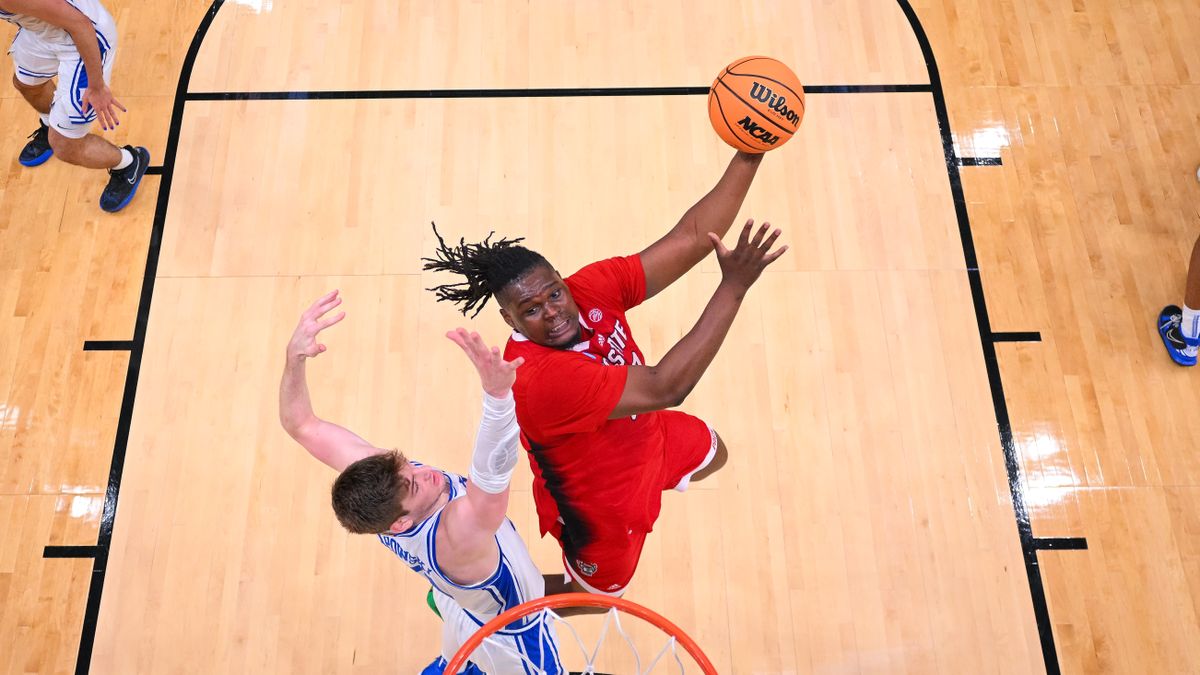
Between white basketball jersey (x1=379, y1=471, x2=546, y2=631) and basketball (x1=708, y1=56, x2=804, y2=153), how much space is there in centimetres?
158

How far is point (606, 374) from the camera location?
2.93 metres

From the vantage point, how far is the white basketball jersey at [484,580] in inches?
114

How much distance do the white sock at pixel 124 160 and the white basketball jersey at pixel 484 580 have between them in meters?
2.96

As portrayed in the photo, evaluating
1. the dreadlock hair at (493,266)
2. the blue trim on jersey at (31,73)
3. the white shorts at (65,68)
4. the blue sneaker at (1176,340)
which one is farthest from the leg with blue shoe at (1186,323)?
the blue trim on jersey at (31,73)

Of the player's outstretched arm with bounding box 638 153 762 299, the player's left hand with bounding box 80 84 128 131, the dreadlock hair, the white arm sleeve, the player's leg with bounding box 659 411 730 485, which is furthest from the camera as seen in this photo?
the player's left hand with bounding box 80 84 128 131

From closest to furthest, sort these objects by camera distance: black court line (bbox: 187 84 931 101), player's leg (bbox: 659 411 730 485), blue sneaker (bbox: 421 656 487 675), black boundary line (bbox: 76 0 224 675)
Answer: blue sneaker (bbox: 421 656 487 675)
player's leg (bbox: 659 411 730 485)
black boundary line (bbox: 76 0 224 675)
black court line (bbox: 187 84 931 101)

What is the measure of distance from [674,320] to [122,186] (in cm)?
301

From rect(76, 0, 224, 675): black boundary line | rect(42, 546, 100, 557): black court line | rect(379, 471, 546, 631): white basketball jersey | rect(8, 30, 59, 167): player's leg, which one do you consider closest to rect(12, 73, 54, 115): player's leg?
rect(8, 30, 59, 167): player's leg

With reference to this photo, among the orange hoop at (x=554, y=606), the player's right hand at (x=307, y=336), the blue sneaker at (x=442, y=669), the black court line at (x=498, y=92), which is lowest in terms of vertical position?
the blue sneaker at (x=442, y=669)

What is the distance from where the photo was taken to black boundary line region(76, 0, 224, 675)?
405cm

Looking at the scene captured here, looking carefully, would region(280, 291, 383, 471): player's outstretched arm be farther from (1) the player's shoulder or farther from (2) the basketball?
(2) the basketball

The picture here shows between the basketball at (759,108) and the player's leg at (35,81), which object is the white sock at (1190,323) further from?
the player's leg at (35,81)

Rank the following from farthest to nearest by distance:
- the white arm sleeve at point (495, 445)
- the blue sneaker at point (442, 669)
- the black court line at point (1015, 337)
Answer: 1. the black court line at point (1015, 337)
2. the blue sneaker at point (442, 669)
3. the white arm sleeve at point (495, 445)

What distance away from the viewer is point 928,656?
3979 millimetres
